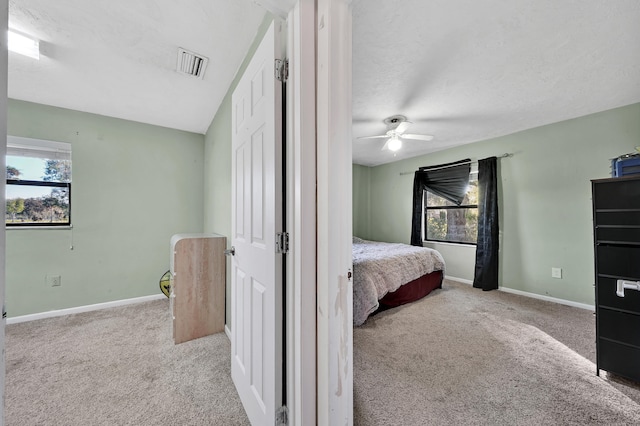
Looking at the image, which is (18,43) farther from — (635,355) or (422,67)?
(635,355)

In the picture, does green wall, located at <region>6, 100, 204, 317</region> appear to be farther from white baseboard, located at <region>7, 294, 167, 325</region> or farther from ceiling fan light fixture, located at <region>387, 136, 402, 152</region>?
ceiling fan light fixture, located at <region>387, 136, 402, 152</region>

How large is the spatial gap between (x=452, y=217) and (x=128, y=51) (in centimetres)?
471

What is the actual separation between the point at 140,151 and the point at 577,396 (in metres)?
4.65

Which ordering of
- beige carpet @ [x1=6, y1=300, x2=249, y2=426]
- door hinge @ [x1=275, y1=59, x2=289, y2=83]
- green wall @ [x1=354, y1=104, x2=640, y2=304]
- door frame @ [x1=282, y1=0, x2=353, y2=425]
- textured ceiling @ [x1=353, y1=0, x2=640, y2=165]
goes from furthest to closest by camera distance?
green wall @ [x1=354, y1=104, x2=640, y2=304]
textured ceiling @ [x1=353, y1=0, x2=640, y2=165]
beige carpet @ [x1=6, y1=300, x2=249, y2=426]
door hinge @ [x1=275, y1=59, x2=289, y2=83]
door frame @ [x1=282, y1=0, x2=353, y2=425]

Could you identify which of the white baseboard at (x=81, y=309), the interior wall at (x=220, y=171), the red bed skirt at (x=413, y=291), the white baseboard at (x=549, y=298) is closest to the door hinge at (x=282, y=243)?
the interior wall at (x=220, y=171)

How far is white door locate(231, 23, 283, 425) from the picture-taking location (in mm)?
997

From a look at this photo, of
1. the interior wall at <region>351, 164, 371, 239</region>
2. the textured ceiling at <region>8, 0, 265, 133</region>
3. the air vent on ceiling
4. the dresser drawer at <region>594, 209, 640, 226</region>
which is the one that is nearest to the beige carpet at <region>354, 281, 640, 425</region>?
the dresser drawer at <region>594, 209, 640, 226</region>

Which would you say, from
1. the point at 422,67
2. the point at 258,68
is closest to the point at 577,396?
the point at 422,67

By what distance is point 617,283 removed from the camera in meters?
1.48

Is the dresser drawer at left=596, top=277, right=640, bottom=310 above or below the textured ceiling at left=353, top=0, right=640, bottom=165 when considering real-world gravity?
below

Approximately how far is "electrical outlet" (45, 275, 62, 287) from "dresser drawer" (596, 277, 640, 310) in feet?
16.1

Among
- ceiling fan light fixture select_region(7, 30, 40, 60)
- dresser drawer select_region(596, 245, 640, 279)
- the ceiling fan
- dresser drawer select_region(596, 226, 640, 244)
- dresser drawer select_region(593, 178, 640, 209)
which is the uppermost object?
ceiling fan light fixture select_region(7, 30, 40, 60)

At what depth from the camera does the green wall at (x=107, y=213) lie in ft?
8.00

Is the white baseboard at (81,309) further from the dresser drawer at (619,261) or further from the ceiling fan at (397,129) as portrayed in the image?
the dresser drawer at (619,261)
